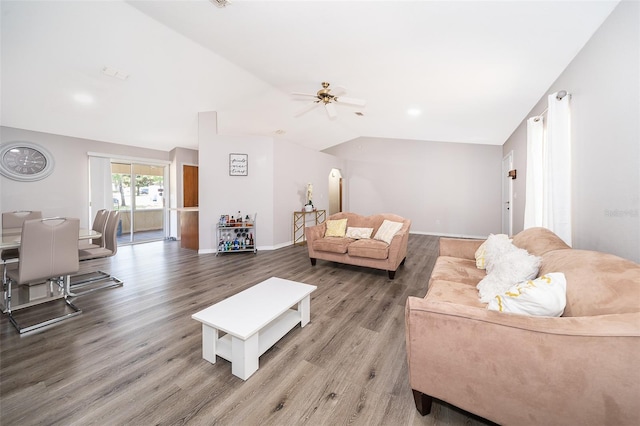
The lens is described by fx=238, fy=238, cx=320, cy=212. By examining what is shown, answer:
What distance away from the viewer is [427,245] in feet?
19.1

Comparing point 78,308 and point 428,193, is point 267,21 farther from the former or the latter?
point 428,193

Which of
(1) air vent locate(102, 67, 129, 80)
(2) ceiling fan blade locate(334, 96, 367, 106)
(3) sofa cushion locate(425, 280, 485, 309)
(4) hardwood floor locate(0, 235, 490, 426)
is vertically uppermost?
(1) air vent locate(102, 67, 129, 80)

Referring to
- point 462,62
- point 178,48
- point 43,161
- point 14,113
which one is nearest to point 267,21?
point 178,48

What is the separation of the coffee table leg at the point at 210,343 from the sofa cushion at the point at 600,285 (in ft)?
6.80

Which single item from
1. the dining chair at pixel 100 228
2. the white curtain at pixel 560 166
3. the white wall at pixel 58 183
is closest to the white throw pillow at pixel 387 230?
the white curtain at pixel 560 166

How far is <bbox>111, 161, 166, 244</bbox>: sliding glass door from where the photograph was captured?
5873mm

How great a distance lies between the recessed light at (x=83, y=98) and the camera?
11.8 ft

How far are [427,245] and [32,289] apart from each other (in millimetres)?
6604

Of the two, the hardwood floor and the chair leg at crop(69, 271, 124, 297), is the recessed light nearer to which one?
the chair leg at crop(69, 271, 124, 297)

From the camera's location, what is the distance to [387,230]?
152 inches

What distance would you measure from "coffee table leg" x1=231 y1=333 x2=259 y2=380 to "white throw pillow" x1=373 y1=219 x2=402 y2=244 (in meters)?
2.64

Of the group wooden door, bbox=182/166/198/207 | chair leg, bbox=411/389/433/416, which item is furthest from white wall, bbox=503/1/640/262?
wooden door, bbox=182/166/198/207

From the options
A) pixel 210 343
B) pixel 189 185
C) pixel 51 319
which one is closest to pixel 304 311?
pixel 210 343

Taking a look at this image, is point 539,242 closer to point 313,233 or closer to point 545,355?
point 545,355
